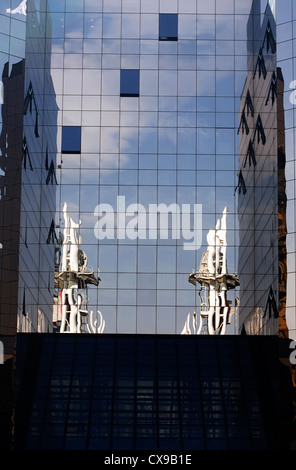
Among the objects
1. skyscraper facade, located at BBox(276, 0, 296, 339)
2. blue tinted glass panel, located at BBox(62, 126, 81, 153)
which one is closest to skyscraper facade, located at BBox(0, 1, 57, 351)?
blue tinted glass panel, located at BBox(62, 126, 81, 153)

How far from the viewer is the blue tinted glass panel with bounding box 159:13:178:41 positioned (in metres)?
50.8

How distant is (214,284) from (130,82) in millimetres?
11208

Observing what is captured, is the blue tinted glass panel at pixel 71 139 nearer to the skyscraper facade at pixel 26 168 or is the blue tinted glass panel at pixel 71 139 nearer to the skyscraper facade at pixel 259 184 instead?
the skyscraper facade at pixel 26 168

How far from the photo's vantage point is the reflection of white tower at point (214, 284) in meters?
48.2

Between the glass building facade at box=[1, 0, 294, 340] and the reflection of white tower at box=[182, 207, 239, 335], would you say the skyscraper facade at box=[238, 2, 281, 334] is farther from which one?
the reflection of white tower at box=[182, 207, 239, 335]

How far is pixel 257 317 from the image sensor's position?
47.2m

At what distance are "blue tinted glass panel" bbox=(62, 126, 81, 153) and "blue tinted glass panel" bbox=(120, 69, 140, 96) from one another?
311cm

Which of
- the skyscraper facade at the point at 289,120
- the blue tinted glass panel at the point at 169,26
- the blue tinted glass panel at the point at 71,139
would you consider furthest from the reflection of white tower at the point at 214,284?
the blue tinted glass panel at the point at 169,26

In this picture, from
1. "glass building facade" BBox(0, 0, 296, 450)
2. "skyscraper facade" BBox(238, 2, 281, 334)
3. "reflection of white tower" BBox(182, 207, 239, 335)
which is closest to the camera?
"glass building facade" BBox(0, 0, 296, 450)
